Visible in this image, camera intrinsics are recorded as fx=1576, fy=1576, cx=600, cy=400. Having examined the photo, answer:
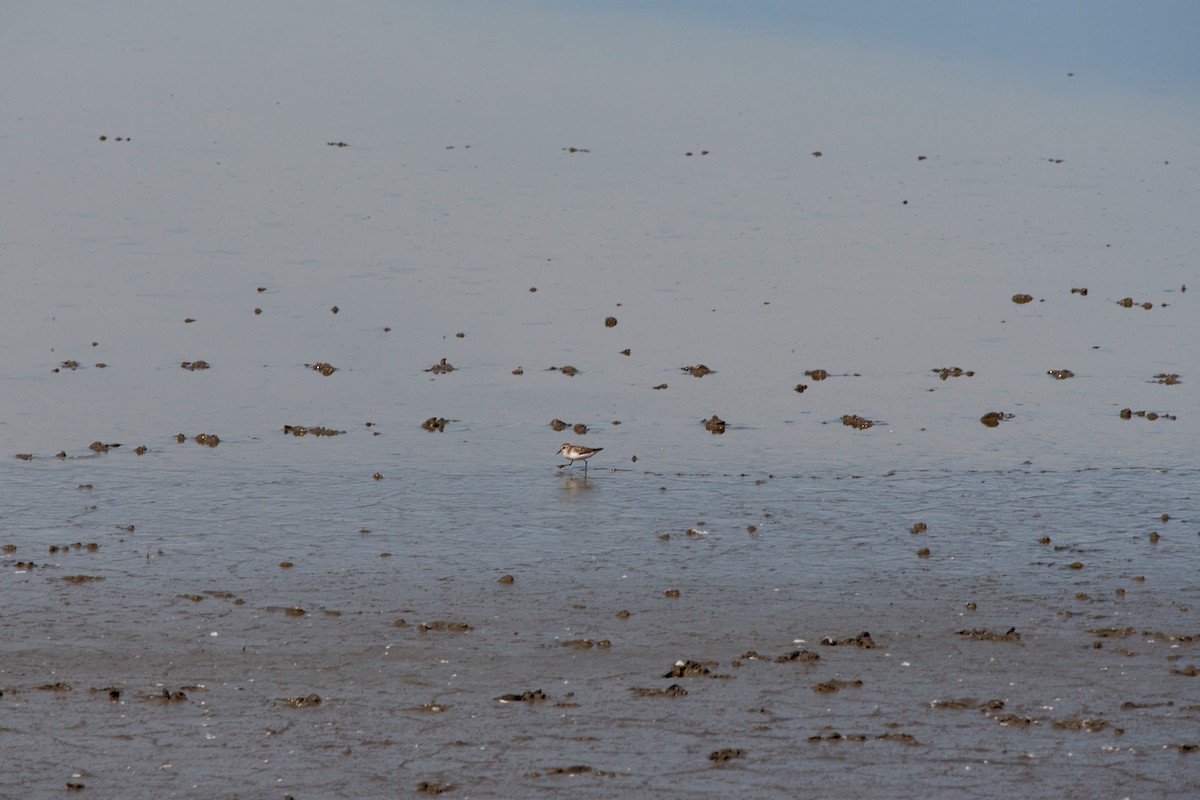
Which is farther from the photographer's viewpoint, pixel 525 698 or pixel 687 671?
pixel 687 671

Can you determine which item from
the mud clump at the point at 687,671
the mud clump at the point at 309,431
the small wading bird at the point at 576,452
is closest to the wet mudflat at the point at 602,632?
the mud clump at the point at 687,671

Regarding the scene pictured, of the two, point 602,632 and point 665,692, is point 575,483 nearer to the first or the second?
point 602,632

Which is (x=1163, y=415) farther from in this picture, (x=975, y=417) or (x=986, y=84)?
(x=986, y=84)

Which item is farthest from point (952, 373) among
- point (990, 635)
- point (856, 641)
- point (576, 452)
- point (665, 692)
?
point (665, 692)

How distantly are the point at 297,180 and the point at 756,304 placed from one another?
13294 mm

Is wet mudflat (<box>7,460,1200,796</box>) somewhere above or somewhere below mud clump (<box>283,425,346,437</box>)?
below

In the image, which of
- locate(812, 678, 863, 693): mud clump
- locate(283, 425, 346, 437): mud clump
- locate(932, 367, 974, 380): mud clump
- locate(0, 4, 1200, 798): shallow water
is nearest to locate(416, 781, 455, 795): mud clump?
locate(0, 4, 1200, 798): shallow water

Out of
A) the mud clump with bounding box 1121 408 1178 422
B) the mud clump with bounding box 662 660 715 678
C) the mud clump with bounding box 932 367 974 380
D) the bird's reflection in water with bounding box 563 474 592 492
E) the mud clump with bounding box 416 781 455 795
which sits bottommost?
the mud clump with bounding box 416 781 455 795

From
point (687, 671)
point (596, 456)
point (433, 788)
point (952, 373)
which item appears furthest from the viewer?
point (952, 373)

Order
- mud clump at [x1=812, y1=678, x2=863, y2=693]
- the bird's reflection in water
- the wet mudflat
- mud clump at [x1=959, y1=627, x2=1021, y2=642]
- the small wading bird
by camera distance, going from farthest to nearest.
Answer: the small wading bird, the bird's reflection in water, mud clump at [x1=959, y1=627, x2=1021, y2=642], mud clump at [x1=812, y1=678, x2=863, y2=693], the wet mudflat

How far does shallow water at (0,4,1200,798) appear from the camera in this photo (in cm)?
1242

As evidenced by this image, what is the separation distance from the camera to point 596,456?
20531 mm

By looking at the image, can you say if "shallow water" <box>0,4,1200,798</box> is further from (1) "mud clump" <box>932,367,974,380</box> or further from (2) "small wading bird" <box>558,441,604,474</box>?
(2) "small wading bird" <box>558,441,604,474</box>

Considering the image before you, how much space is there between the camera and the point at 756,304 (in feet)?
92.2
